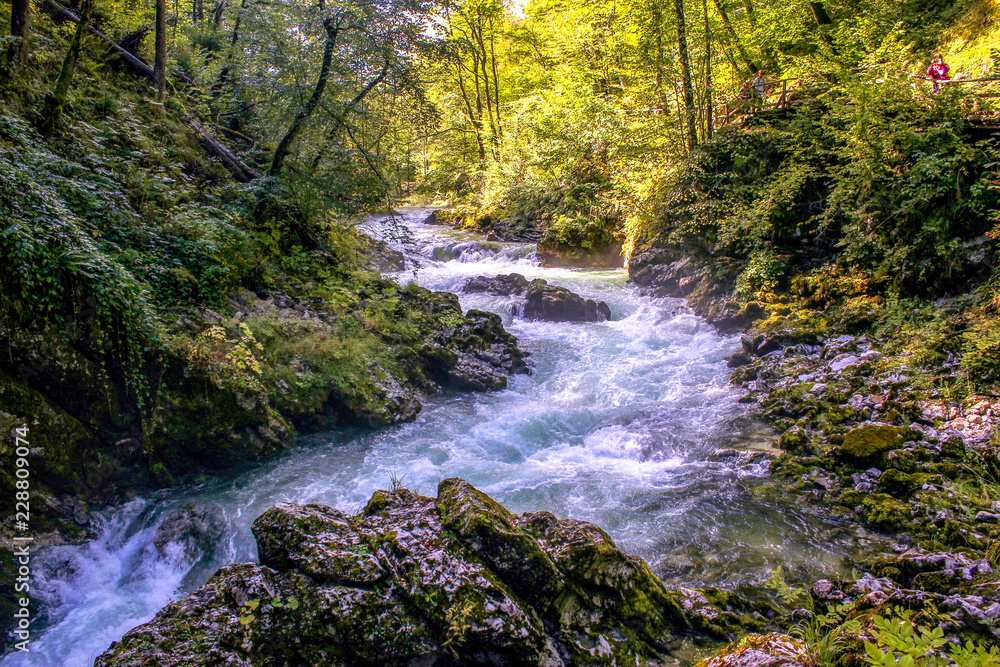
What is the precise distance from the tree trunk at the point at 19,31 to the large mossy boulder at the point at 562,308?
426 inches

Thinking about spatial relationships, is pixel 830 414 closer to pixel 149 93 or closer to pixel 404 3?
pixel 404 3

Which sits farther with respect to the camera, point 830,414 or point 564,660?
point 830,414

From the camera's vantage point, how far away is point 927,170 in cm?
809

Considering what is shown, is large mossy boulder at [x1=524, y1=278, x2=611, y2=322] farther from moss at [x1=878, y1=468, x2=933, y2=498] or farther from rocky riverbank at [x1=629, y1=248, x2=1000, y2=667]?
moss at [x1=878, y1=468, x2=933, y2=498]

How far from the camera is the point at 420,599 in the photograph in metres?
3.22

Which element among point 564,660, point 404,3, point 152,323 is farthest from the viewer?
point 404,3

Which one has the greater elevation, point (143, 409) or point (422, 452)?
point (143, 409)

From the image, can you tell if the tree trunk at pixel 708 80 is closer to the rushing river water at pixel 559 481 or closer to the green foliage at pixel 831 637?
the rushing river water at pixel 559 481

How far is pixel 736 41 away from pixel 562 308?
32.5ft

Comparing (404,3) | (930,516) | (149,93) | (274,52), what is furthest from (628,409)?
(149,93)

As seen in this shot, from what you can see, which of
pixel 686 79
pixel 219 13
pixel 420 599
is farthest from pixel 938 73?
pixel 219 13

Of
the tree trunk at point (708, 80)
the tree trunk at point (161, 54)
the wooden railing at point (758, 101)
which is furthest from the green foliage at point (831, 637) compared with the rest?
the tree trunk at point (708, 80)

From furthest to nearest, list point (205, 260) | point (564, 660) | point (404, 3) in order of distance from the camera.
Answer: point (404, 3), point (205, 260), point (564, 660)

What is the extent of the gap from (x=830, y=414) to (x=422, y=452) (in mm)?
6061
